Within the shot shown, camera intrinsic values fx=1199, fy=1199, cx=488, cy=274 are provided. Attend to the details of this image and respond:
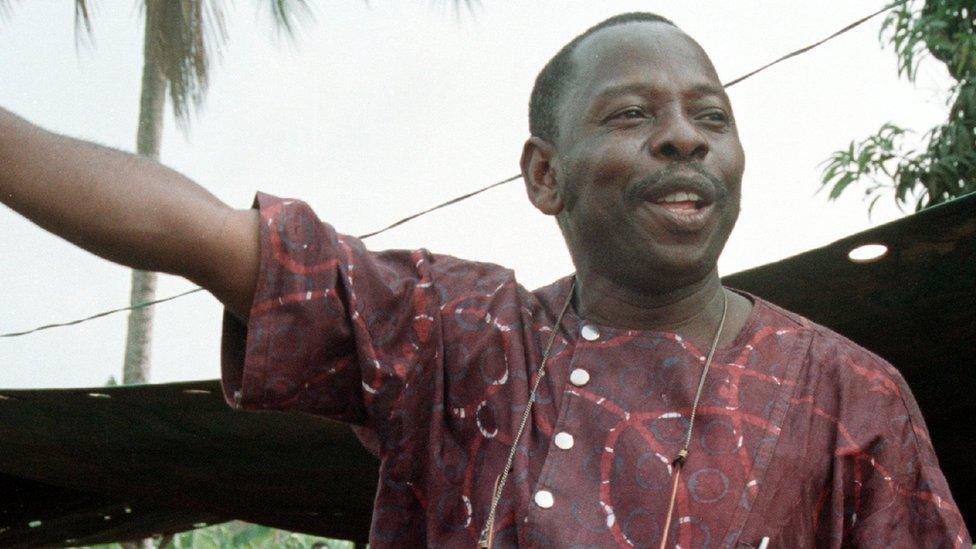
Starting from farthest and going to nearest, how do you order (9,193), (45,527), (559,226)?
(45,527) < (559,226) < (9,193)

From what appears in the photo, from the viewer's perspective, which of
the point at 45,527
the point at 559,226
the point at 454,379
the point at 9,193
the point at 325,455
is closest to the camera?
the point at 9,193

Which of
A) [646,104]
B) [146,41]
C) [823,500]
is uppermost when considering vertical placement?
[146,41]

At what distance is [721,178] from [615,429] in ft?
1.11

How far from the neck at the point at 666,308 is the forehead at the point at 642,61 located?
25 cm

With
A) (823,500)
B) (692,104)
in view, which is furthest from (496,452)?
(692,104)

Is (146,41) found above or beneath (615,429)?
above

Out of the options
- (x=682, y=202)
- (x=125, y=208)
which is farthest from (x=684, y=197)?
(x=125, y=208)

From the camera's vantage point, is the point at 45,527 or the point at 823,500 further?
the point at 45,527

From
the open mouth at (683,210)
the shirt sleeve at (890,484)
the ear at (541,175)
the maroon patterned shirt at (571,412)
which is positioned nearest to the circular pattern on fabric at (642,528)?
the maroon patterned shirt at (571,412)

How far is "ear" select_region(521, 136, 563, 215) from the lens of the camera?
5.43ft

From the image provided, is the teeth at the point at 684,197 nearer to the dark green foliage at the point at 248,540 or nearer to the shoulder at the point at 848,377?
the shoulder at the point at 848,377

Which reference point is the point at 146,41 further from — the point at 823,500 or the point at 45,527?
the point at 823,500

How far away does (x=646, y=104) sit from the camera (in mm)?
1514

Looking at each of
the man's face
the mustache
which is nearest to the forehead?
the man's face
